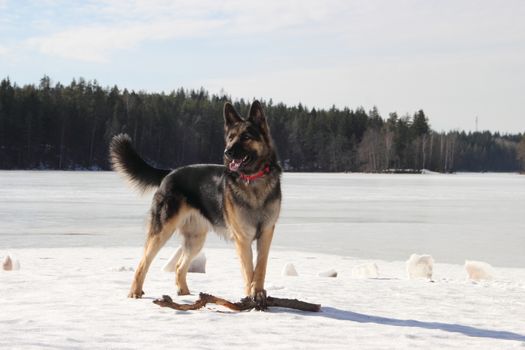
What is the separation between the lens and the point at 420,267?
361 inches

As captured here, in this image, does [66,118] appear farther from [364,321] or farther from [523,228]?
[364,321]

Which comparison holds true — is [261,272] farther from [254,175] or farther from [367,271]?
[367,271]

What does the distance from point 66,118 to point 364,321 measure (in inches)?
3659

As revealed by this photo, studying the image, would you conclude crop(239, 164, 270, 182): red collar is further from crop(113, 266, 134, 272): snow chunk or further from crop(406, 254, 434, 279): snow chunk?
crop(406, 254, 434, 279): snow chunk

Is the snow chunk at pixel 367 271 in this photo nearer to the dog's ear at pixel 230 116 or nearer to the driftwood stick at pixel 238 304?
the driftwood stick at pixel 238 304

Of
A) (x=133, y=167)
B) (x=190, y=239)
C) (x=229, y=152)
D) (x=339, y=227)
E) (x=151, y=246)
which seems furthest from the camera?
(x=339, y=227)

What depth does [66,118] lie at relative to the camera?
306 ft

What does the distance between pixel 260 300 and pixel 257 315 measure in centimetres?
A: 24

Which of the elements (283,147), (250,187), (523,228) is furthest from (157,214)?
(283,147)

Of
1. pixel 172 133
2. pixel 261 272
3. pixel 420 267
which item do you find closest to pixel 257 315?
pixel 261 272

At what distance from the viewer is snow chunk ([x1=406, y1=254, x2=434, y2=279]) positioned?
360 inches

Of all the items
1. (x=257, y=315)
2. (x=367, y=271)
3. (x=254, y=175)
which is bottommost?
(x=367, y=271)

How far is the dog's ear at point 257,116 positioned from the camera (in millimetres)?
5875

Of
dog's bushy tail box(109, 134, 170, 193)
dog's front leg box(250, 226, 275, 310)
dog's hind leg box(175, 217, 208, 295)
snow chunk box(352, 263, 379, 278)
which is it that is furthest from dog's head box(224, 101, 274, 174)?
snow chunk box(352, 263, 379, 278)
